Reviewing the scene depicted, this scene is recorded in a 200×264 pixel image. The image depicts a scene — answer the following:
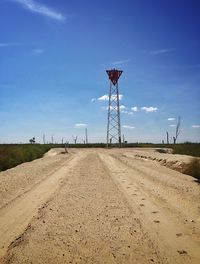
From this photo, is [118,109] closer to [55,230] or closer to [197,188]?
[197,188]

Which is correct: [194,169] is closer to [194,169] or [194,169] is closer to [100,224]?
[194,169]

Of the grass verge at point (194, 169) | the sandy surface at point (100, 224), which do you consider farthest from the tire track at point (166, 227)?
the grass verge at point (194, 169)

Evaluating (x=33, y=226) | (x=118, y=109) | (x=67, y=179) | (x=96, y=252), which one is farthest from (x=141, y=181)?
(x=118, y=109)

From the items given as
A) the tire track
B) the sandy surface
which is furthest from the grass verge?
the tire track

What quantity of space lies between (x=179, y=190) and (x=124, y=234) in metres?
5.48

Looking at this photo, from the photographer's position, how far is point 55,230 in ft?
20.6

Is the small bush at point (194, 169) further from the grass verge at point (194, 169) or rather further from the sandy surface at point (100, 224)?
the sandy surface at point (100, 224)

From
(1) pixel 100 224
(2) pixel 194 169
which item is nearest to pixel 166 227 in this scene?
(1) pixel 100 224

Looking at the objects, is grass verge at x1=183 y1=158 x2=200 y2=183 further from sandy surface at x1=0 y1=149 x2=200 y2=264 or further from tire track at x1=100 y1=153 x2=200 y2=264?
tire track at x1=100 y1=153 x2=200 y2=264

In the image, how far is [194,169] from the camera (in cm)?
1677

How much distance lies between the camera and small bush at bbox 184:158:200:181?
16225 mm

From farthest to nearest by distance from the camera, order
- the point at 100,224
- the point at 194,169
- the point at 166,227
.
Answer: the point at 194,169 → the point at 100,224 → the point at 166,227

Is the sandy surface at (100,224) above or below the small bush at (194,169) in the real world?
below

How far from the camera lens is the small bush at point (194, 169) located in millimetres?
16225
